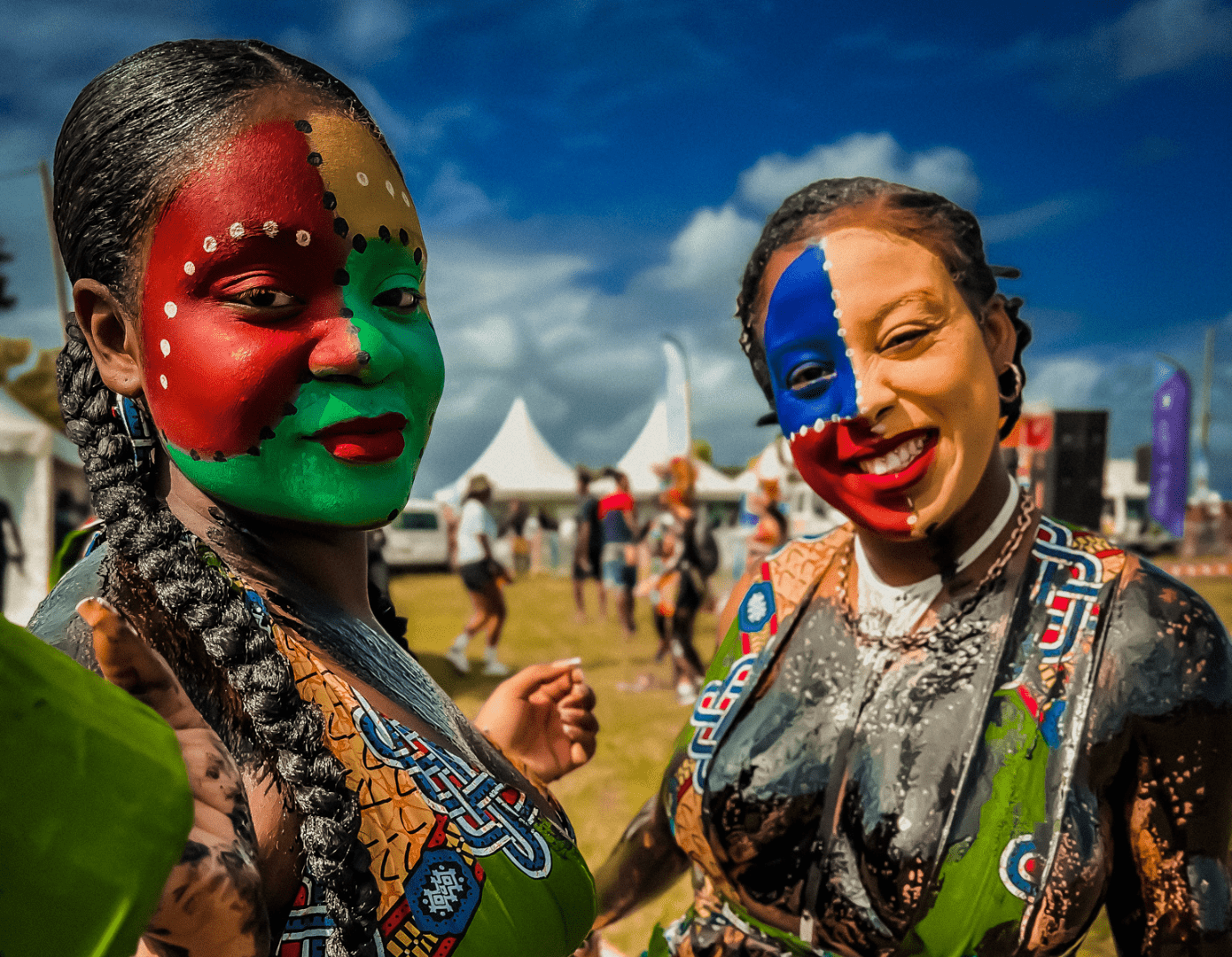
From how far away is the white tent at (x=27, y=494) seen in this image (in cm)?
820

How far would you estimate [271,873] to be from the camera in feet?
2.98

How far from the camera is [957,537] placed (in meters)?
1.77

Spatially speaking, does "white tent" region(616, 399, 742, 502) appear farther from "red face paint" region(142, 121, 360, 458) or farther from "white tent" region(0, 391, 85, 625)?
"red face paint" region(142, 121, 360, 458)

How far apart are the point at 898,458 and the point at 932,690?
0.45m

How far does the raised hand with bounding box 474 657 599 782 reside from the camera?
148 centimetres

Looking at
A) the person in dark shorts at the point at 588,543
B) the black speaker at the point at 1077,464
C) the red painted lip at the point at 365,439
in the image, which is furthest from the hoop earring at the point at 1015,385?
the person in dark shorts at the point at 588,543

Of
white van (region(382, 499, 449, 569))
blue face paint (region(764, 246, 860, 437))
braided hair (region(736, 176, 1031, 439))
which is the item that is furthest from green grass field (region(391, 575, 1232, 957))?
braided hair (region(736, 176, 1031, 439))

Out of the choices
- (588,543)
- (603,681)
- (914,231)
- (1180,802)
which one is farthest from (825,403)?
(588,543)

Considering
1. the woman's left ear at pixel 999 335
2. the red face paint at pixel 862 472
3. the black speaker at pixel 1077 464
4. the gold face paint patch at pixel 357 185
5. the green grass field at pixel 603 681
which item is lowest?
the green grass field at pixel 603 681

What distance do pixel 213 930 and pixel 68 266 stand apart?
0.83 meters

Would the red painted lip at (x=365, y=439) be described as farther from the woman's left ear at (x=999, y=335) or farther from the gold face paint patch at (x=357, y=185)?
the woman's left ear at (x=999, y=335)

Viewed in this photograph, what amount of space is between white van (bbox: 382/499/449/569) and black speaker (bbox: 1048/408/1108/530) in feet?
42.1

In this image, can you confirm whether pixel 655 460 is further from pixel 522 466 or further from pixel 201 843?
pixel 201 843

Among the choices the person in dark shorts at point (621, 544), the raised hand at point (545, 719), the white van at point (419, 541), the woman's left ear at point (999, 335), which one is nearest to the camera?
the raised hand at point (545, 719)
